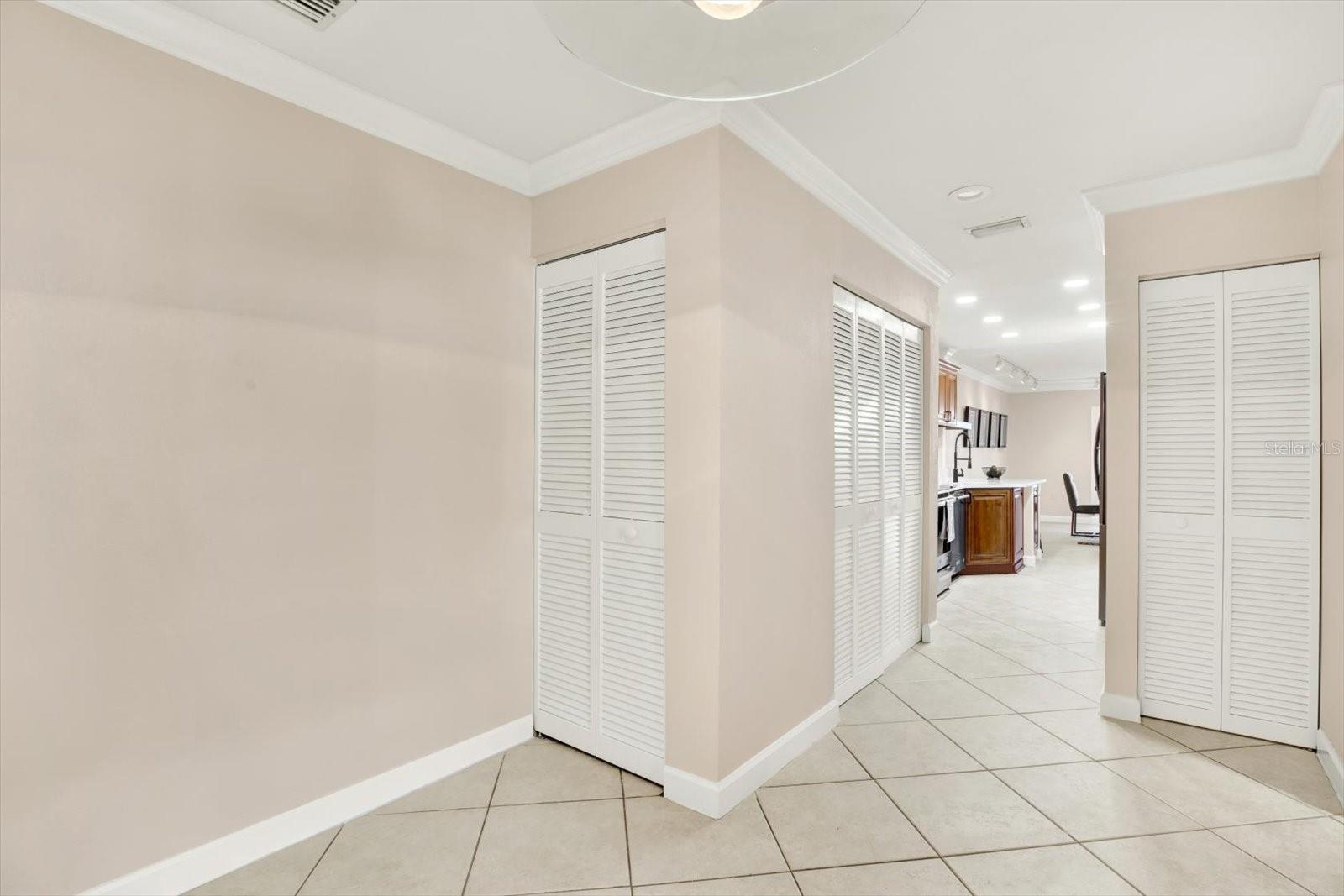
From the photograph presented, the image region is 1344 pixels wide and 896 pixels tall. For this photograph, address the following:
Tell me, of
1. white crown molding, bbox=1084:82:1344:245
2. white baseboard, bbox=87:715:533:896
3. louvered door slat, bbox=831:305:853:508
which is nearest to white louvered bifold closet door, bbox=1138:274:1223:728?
white crown molding, bbox=1084:82:1344:245

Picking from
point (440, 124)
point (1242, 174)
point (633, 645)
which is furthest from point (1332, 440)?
point (440, 124)

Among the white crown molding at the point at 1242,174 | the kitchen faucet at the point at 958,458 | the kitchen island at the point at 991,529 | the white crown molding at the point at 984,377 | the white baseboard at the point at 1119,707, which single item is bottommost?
the white baseboard at the point at 1119,707

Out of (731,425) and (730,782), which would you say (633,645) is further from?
(731,425)

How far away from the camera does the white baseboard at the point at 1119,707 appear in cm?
297

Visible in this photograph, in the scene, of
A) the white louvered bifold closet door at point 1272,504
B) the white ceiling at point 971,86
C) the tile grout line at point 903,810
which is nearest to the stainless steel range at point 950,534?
the white louvered bifold closet door at point 1272,504

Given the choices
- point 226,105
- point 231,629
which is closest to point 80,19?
point 226,105

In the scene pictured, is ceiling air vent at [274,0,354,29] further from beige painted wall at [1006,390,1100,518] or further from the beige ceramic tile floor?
beige painted wall at [1006,390,1100,518]

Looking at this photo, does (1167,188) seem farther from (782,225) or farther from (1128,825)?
(1128,825)

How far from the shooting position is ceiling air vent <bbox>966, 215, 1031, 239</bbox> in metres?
3.41

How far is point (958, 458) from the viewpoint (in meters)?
9.01

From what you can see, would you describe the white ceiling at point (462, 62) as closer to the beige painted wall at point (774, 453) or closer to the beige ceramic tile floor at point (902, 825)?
the beige painted wall at point (774, 453)

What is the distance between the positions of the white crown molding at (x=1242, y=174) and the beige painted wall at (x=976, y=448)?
185 inches

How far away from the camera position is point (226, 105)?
6.45 feet

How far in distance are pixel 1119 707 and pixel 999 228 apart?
249cm
